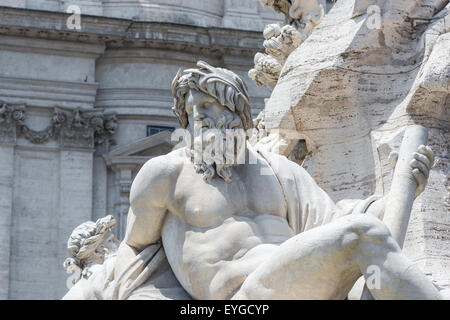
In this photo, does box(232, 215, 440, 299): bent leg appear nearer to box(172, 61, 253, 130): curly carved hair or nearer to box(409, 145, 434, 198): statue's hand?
box(409, 145, 434, 198): statue's hand

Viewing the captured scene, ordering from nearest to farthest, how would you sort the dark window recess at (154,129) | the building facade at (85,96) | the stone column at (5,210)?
the stone column at (5,210), the building facade at (85,96), the dark window recess at (154,129)

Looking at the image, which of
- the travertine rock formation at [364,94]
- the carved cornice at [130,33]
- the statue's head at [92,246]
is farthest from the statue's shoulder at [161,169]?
the carved cornice at [130,33]

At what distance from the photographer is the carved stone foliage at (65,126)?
20688mm

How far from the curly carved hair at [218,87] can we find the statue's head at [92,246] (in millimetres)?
1982

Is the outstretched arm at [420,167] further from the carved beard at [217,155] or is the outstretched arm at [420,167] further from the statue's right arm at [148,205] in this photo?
the statue's right arm at [148,205]

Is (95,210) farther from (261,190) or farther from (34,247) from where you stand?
(261,190)

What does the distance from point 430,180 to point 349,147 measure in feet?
1.82

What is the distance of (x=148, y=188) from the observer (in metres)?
5.17

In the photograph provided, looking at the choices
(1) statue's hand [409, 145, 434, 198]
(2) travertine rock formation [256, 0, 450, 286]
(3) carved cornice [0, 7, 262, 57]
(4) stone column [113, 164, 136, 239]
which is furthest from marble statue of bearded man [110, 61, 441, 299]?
(3) carved cornice [0, 7, 262, 57]

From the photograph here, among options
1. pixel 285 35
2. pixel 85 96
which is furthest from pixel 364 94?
pixel 85 96

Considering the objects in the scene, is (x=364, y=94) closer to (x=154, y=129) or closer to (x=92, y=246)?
(x=92, y=246)

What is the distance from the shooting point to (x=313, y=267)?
4.58m
